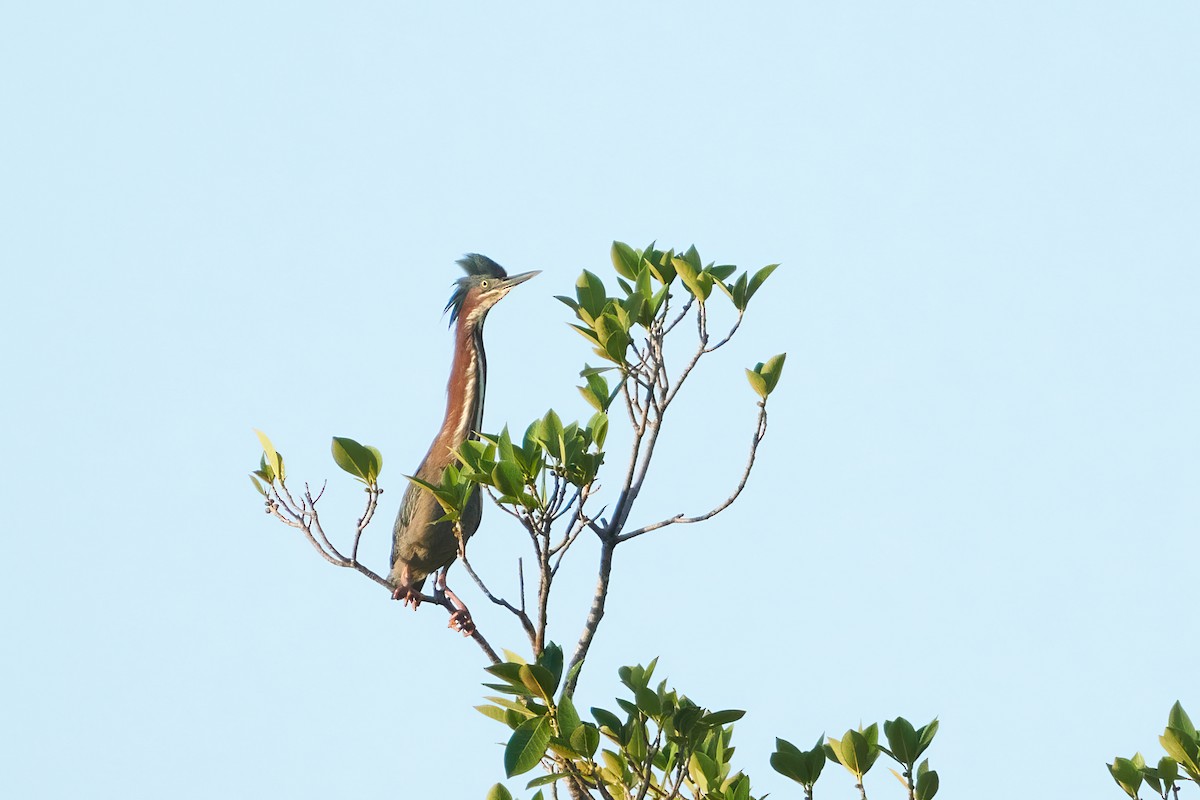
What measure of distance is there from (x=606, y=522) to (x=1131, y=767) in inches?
87.8

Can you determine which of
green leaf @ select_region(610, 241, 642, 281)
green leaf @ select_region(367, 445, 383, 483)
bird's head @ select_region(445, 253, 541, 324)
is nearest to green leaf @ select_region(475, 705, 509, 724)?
green leaf @ select_region(367, 445, 383, 483)

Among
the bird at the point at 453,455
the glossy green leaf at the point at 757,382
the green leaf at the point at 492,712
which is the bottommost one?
the green leaf at the point at 492,712

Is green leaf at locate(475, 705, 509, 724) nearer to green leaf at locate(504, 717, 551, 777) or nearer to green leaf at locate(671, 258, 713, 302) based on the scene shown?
green leaf at locate(504, 717, 551, 777)

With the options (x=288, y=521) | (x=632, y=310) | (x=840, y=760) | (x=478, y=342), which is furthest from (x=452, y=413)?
(x=840, y=760)

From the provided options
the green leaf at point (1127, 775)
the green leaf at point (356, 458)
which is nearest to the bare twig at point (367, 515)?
the green leaf at point (356, 458)

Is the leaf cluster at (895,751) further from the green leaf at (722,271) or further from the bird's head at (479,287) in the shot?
the bird's head at (479,287)

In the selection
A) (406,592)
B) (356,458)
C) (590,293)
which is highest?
(406,592)

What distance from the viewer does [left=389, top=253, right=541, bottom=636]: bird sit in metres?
7.92

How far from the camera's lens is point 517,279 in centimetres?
930

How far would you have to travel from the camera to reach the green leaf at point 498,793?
476cm

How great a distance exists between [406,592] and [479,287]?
9.16 feet

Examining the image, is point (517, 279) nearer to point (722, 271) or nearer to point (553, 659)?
point (722, 271)

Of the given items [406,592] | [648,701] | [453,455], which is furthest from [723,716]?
[453,455]

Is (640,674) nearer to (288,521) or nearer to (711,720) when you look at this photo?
(711,720)
